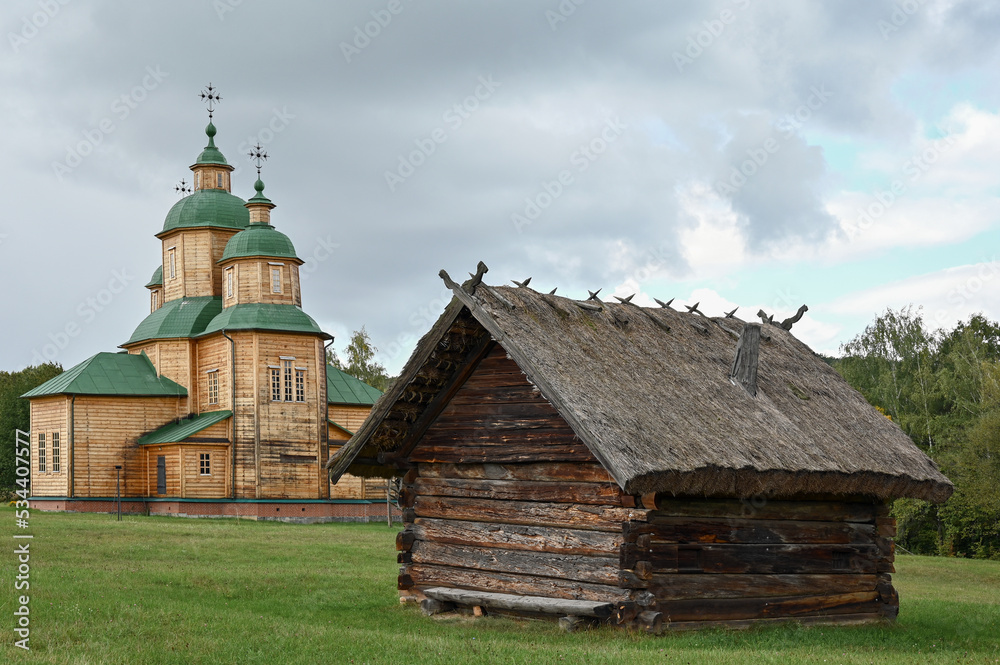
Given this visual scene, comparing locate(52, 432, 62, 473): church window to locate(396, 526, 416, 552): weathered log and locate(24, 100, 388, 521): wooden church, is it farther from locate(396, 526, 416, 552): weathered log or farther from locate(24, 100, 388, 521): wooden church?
locate(396, 526, 416, 552): weathered log

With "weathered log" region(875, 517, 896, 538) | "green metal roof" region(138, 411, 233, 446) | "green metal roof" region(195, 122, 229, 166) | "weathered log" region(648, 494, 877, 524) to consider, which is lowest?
"weathered log" region(875, 517, 896, 538)

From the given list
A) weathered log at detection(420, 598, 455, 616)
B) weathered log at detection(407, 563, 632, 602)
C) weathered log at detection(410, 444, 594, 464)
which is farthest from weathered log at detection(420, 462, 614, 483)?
weathered log at detection(420, 598, 455, 616)

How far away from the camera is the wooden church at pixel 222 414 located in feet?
144

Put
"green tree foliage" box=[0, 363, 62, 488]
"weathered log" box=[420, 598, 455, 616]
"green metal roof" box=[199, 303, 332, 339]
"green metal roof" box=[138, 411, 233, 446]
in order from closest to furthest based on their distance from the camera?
"weathered log" box=[420, 598, 455, 616], "green metal roof" box=[138, 411, 233, 446], "green metal roof" box=[199, 303, 332, 339], "green tree foliage" box=[0, 363, 62, 488]

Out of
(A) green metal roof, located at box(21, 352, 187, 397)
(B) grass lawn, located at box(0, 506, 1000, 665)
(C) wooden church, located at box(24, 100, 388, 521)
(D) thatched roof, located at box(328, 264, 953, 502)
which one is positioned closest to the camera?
(B) grass lawn, located at box(0, 506, 1000, 665)

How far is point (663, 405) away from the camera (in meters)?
15.2

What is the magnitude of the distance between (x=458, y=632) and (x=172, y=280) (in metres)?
38.7

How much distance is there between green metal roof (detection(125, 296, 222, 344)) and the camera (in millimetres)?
47281

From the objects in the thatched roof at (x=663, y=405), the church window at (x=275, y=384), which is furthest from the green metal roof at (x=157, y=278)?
the thatched roof at (x=663, y=405)

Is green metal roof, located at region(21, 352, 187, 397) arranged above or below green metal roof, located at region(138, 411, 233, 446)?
above

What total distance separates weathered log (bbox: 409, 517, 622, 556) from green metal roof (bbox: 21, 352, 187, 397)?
31469 mm

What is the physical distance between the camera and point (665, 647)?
43.1ft

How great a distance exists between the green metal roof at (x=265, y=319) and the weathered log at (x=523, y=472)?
2809 centimetres

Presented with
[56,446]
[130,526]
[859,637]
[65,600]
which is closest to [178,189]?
[56,446]
